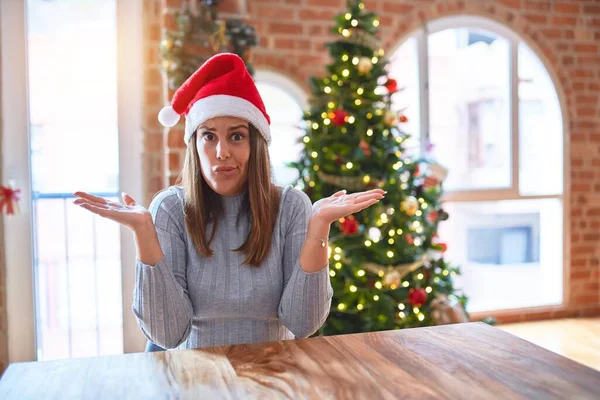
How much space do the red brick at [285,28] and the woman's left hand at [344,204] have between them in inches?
99.6

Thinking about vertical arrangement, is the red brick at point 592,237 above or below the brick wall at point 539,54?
below

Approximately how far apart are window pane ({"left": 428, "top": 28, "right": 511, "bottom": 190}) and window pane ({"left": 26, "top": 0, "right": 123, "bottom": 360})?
2.24 metres

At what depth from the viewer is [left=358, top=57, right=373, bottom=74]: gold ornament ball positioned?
2941 mm

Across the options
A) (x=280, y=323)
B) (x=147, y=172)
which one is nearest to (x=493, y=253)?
(x=147, y=172)

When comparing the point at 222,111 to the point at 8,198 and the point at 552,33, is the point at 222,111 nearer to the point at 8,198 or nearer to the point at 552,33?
the point at 8,198

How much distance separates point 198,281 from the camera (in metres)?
1.49

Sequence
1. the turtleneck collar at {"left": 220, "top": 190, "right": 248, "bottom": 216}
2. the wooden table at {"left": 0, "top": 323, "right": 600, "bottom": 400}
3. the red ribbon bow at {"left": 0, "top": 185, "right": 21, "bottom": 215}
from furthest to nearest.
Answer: the red ribbon bow at {"left": 0, "top": 185, "right": 21, "bottom": 215}
the turtleneck collar at {"left": 220, "top": 190, "right": 248, "bottom": 216}
the wooden table at {"left": 0, "top": 323, "right": 600, "bottom": 400}

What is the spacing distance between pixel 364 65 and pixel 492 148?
5.81 feet

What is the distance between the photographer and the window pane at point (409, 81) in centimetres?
407

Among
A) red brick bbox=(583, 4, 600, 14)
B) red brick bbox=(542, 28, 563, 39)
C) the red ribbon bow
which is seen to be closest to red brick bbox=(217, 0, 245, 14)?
the red ribbon bow

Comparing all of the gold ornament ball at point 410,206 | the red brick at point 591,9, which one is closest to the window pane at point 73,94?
the gold ornament ball at point 410,206

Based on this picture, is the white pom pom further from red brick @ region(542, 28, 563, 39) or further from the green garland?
red brick @ region(542, 28, 563, 39)

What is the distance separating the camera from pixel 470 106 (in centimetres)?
425

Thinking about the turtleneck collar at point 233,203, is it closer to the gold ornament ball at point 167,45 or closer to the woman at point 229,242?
the woman at point 229,242
